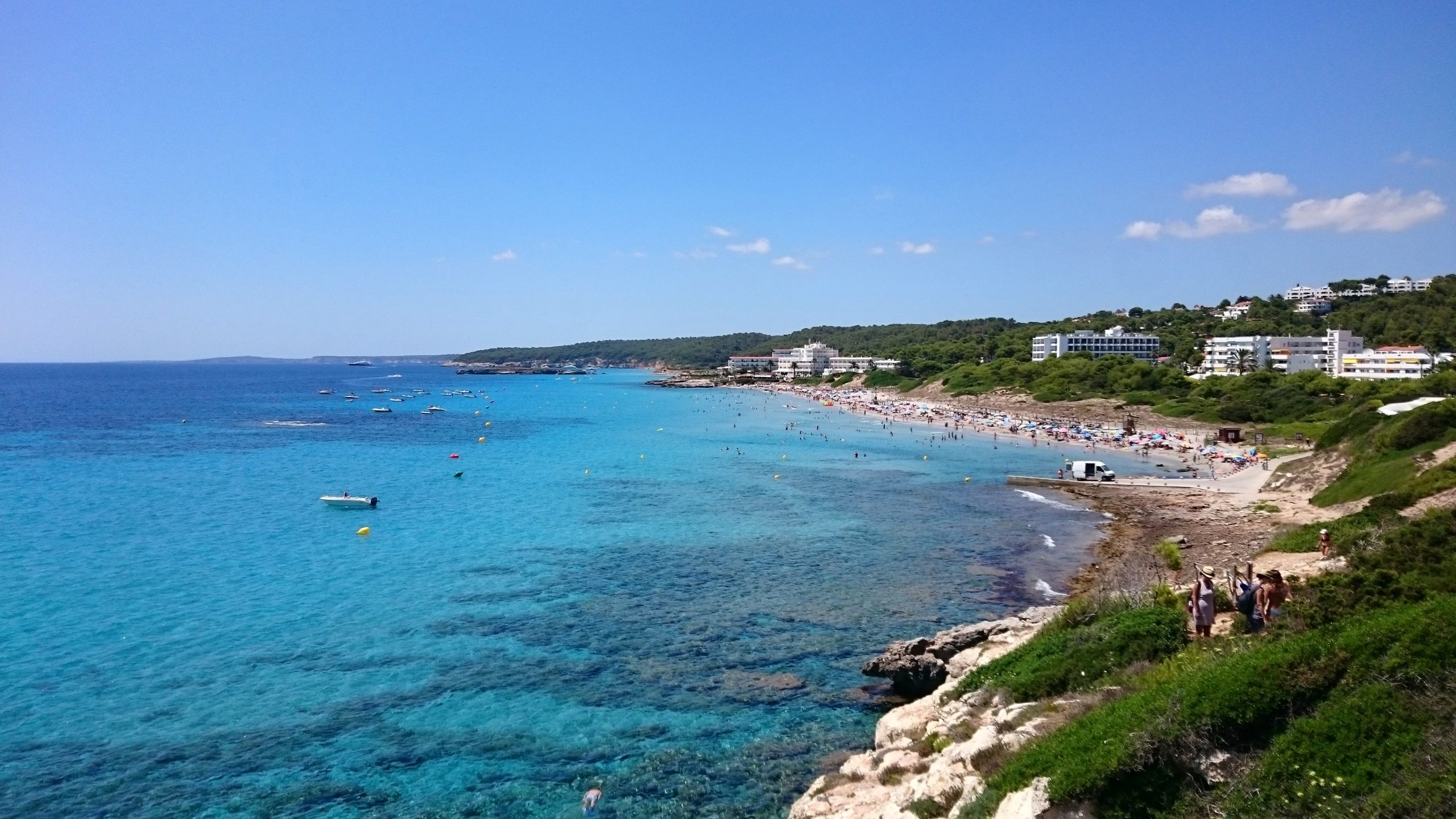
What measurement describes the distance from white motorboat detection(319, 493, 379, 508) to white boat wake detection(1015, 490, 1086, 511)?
3580 centimetres

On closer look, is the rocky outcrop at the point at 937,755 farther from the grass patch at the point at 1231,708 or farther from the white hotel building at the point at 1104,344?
the white hotel building at the point at 1104,344

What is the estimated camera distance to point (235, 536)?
119ft

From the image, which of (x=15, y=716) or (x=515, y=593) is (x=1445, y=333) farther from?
(x=15, y=716)

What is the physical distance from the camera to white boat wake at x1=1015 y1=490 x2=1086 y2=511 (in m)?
42.9

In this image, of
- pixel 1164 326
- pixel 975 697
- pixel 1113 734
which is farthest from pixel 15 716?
pixel 1164 326

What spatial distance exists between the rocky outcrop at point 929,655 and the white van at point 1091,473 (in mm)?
32262

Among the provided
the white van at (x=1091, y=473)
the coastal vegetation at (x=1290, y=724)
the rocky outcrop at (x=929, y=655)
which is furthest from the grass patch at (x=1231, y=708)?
the white van at (x=1091, y=473)

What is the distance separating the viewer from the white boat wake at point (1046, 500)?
42938mm

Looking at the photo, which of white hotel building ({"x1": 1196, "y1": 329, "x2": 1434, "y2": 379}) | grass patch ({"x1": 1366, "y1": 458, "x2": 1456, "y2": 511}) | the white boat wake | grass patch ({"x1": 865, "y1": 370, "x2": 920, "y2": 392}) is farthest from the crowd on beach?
white hotel building ({"x1": 1196, "y1": 329, "x2": 1434, "y2": 379})

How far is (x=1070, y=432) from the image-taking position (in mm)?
74562

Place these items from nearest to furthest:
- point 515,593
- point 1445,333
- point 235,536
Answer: point 515,593 → point 235,536 → point 1445,333

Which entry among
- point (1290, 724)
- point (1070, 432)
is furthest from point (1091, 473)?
point (1290, 724)

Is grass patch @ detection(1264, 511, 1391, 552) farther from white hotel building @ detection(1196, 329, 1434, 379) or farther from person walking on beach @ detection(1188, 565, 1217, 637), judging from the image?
white hotel building @ detection(1196, 329, 1434, 379)

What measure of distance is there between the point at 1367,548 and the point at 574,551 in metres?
26.2
